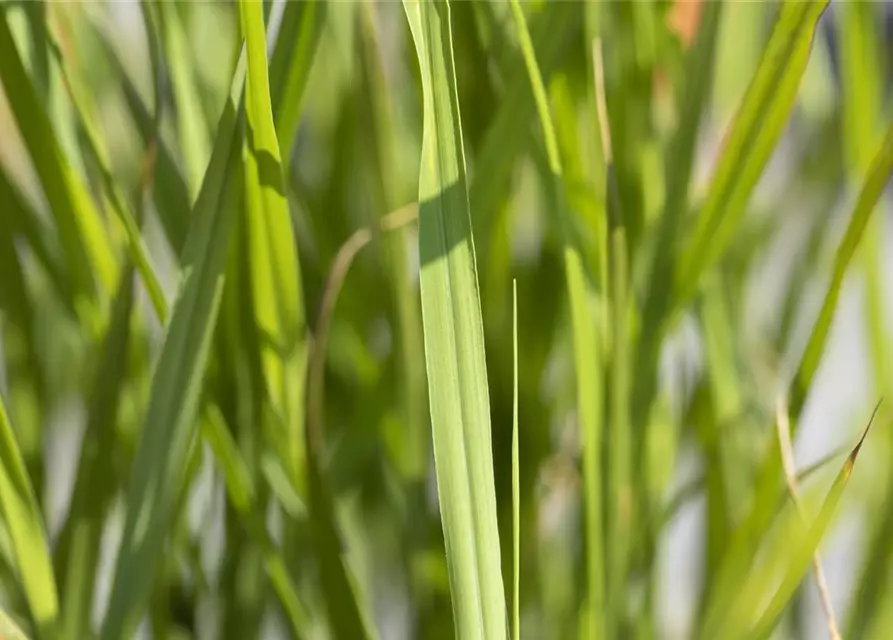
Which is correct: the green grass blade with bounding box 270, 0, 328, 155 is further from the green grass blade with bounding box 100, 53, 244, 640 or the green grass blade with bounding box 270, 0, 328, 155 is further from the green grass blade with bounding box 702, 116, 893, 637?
the green grass blade with bounding box 702, 116, 893, 637

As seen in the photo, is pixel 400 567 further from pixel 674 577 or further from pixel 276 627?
pixel 674 577

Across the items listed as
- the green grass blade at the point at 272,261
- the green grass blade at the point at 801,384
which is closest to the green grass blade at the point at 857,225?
the green grass blade at the point at 801,384

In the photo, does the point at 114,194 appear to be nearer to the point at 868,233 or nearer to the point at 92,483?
the point at 92,483

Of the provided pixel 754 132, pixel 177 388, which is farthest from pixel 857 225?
pixel 177 388

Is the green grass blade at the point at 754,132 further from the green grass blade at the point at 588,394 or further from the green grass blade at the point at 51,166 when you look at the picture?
the green grass blade at the point at 51,166

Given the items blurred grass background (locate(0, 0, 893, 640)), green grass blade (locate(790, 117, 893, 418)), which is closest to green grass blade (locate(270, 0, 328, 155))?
blurred grass background (locate(0, 0, 893, 640))

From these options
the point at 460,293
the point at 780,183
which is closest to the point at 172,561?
the point at 460,293
